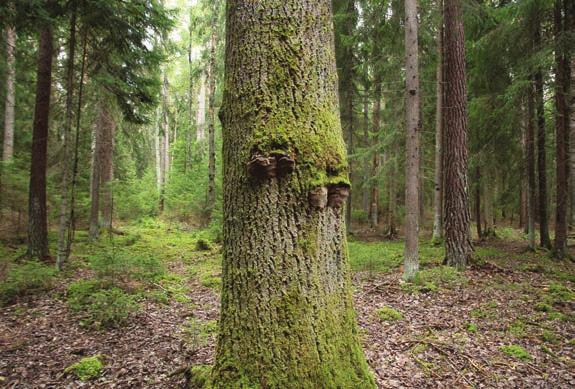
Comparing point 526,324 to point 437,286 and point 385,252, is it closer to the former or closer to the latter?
point 437,286

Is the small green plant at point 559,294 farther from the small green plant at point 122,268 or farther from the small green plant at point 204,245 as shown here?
the small green plant at point 204,245

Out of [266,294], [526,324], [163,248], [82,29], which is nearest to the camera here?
[266,294]

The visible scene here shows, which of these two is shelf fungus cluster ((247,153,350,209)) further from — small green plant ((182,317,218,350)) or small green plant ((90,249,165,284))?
small green plant ((90,249,165,284))

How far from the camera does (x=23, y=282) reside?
5.76 meters

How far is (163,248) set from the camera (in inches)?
460

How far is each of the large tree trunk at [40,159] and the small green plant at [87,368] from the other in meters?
6.00

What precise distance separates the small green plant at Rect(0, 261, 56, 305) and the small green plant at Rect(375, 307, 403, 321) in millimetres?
6062

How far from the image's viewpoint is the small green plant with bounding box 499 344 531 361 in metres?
3.73

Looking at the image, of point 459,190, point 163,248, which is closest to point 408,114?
point 459,190

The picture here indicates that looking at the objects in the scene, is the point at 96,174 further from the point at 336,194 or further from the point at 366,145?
the point at 366,145

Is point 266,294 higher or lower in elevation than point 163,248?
higher

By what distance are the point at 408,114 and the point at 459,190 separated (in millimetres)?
2365

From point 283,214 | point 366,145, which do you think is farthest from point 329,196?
point 366,145

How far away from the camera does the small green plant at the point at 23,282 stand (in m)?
5.43
